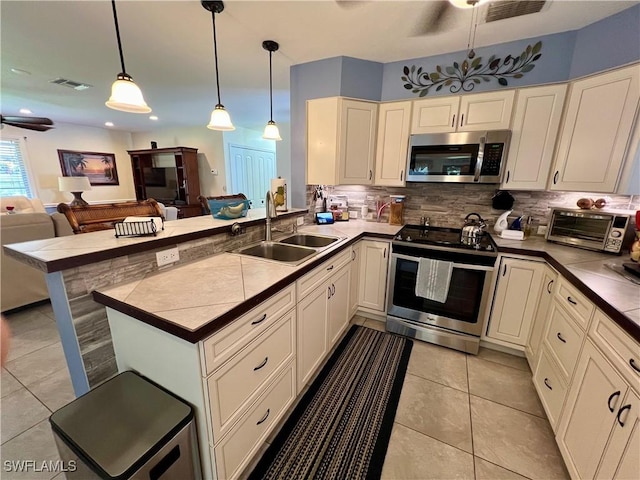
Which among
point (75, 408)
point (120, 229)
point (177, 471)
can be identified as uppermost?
point (120, 229)

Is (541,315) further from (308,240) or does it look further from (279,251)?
(279,251)

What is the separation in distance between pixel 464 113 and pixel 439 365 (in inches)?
87.2

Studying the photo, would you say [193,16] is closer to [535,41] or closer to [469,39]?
[469,39]

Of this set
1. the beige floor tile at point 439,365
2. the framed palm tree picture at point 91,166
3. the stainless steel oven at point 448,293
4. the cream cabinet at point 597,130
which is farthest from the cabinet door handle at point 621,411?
the framed palm tree picture at point 91,166

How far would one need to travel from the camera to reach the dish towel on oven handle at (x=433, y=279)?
2.15 meters

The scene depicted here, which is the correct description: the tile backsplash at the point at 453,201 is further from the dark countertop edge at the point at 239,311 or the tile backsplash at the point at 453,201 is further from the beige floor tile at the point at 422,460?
the beige floor tile at the point at 422,460

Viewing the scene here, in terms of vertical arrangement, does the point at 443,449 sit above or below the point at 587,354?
below

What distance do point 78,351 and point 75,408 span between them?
0.28 m

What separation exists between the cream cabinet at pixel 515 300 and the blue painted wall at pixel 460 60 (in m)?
1.52

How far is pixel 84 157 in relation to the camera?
21.4 ft

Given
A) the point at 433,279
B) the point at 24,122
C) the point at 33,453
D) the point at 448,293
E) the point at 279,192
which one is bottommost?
the point at 33,453

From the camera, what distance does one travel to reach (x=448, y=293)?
2.22 metres

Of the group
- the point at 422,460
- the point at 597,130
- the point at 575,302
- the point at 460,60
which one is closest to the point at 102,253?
the point at 422,460

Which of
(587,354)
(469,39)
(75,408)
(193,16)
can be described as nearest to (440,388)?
(587,354)
